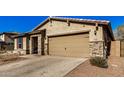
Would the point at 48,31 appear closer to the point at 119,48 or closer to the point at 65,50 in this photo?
the point at 65,50

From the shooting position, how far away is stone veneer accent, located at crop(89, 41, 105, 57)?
1116 cm

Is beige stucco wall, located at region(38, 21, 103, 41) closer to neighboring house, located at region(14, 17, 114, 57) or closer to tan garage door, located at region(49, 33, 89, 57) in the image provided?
neighboring house, located at region(14, 17, 114, 57)

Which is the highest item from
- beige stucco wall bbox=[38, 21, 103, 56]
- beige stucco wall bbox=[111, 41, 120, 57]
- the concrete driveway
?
beige stucco wall bbox=[38, 21, 103, 56]

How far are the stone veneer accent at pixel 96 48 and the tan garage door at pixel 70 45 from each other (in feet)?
1.40

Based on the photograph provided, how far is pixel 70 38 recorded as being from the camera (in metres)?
13.0

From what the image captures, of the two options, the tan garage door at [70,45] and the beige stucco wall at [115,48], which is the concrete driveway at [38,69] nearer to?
the tan garage door at [70,45]

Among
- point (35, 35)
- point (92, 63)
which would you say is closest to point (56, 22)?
point (35, 35)

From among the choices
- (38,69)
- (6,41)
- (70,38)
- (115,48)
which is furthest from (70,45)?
(6,41)

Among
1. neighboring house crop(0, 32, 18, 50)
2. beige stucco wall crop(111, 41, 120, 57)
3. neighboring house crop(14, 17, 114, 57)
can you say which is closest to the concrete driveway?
neighboring house crop(14, 17, 114, 57)

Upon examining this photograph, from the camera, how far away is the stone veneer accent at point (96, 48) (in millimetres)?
11164

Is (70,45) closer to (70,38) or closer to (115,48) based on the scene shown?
(70,38)
